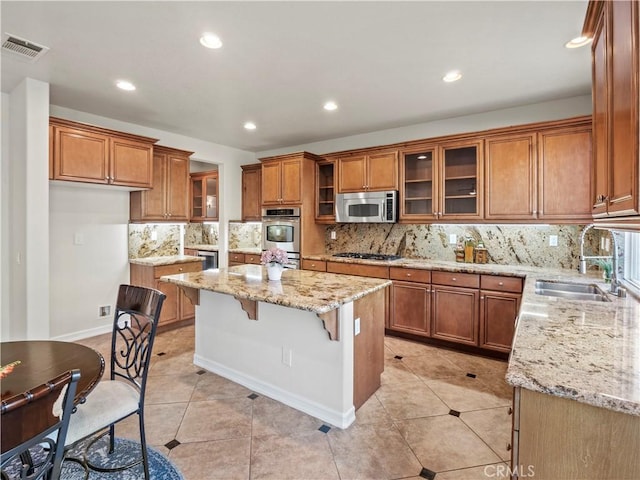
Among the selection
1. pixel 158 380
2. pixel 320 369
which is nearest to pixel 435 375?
pixel 320 369

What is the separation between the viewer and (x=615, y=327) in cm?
159

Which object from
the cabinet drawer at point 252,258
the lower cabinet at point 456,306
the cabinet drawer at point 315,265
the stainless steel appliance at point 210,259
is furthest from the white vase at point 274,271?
the stainless steel appliance at point 210,259

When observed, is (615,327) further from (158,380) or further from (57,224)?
(57,224)

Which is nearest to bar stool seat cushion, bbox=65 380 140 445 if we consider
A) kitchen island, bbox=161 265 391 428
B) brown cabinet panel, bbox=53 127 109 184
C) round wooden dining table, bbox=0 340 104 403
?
round wooden dining table, bbox=0 340 104 403

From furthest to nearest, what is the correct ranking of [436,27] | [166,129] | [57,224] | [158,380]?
[166,129] → [57,224] → [158,380] → [436,27]

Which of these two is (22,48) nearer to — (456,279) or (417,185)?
(417,185)

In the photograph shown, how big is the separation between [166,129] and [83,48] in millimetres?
2134

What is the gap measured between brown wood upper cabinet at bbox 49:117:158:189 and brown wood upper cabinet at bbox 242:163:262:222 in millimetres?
1822

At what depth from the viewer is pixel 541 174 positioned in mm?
3344

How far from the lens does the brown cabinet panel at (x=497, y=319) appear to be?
324 centimetres

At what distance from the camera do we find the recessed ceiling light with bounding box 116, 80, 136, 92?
119 inches

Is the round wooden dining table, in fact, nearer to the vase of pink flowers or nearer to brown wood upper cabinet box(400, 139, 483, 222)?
the vase of pink flowers

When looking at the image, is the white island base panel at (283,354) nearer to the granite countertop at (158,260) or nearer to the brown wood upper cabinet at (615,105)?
the granite countertop at (158,260)

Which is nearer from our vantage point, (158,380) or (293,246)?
(158,380)
